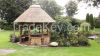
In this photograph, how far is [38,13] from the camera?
92.0 ft

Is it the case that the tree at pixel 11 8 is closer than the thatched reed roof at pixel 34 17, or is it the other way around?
the thatched reed roof at pixel 34 17

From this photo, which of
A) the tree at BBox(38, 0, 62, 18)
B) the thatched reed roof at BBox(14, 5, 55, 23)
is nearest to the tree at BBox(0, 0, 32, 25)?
the tree at BBox(38, 0, 62, 18)

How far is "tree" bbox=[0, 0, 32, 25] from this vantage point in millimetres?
57031

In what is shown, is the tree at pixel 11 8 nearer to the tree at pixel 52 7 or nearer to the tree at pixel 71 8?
the tree at pixel 52 7

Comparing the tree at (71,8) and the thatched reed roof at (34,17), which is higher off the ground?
the tree at (71,8)

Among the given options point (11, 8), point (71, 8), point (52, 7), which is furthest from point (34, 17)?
point (52, 7)

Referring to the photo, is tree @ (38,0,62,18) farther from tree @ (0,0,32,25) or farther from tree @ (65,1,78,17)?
tree @ (0,0,32,25)

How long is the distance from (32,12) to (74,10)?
40.0 m

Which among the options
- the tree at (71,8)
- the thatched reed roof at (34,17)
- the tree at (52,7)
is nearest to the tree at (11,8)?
the tree at (52,7)

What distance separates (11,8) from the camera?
5722 cm

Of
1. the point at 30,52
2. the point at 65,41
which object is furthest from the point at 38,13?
the point at 30,52

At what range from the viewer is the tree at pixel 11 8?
5703cm

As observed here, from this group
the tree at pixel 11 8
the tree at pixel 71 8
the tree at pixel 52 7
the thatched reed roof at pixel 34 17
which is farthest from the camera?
the tree at pixel 52 7

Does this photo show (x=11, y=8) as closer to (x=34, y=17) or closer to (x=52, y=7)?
(x=52, y=7)
